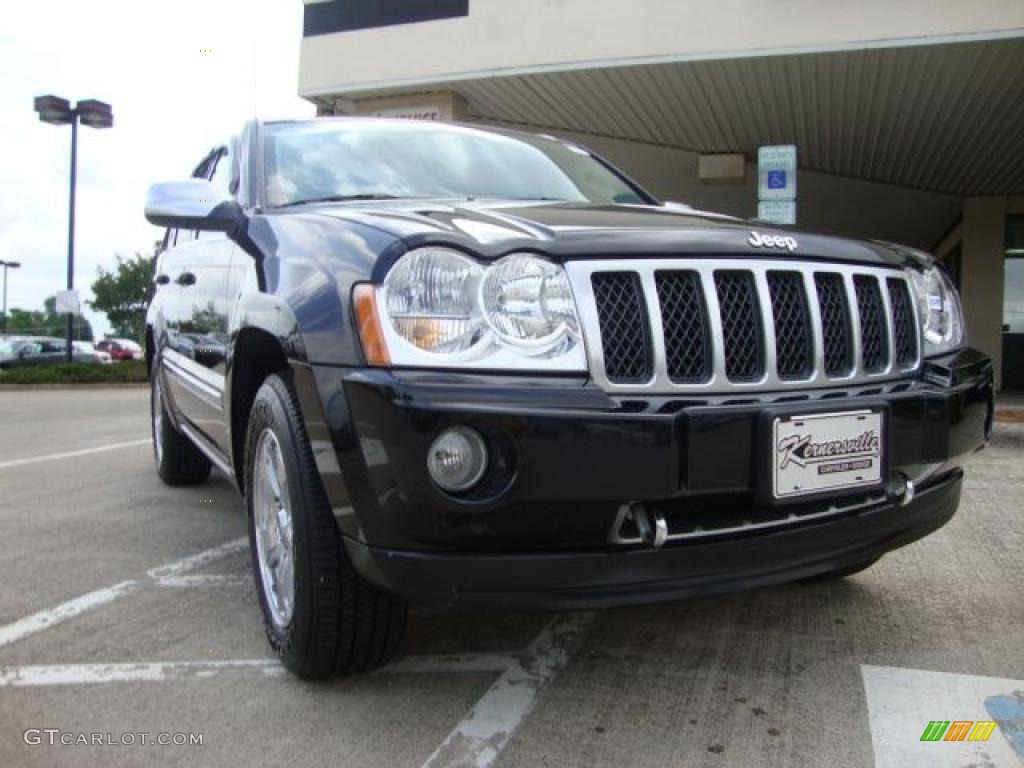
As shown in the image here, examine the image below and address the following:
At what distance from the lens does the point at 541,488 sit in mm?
1889

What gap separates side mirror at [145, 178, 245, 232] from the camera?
2.86 m

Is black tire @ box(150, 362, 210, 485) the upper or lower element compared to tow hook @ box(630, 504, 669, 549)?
lower

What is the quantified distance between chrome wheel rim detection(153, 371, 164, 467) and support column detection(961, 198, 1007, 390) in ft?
42.6

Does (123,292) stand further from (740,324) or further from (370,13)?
(740,324)

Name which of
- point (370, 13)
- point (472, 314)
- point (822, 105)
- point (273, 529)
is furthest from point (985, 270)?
point (472, 314)

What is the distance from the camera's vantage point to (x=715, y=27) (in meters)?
9.24

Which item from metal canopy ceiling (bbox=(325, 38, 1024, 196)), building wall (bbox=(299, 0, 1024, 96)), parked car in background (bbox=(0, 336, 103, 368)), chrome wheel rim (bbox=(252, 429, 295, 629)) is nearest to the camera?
chrome wheel rim (bbox=(252, 429, 295, 629))

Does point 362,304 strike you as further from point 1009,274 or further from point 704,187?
point 1009,274

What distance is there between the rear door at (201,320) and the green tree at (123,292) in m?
48.3

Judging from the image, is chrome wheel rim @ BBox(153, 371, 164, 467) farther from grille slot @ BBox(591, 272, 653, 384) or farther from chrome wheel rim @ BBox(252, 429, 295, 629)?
grille slot @ BBox(591, 272, 653, 384)

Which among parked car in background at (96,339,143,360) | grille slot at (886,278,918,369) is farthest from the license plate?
parked car in background at (96,339,143,360)

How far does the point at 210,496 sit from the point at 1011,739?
4.12m

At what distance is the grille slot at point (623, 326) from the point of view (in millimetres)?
2051

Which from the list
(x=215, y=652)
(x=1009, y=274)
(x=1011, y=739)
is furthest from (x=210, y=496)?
(x=1009, y=274)
